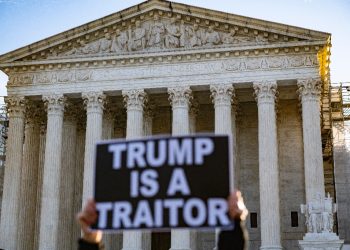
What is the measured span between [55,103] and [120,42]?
18.4 ft

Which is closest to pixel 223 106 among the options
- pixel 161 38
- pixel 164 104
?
pixel 161 38

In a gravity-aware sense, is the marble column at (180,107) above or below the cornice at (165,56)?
below

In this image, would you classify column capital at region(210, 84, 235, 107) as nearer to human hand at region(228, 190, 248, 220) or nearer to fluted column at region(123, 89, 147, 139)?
fluted column at region(123, 89, 147, 139)

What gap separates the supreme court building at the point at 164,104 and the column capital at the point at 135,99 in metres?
0.06

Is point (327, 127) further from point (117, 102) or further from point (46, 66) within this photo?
point (46, 66)

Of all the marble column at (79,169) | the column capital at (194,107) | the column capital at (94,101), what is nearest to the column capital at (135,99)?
the column capital at (94,101)

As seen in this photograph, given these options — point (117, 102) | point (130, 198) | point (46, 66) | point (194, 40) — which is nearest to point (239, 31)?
point (194, 40)

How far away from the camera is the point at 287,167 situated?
39281 mm

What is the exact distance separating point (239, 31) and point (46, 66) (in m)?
12.5

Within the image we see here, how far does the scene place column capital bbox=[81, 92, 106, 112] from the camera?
37.2 m

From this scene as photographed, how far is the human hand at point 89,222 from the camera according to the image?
6.52m

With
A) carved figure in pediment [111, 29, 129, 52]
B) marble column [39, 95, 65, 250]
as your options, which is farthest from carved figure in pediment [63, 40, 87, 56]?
marble column [39, 95, 65, 250]

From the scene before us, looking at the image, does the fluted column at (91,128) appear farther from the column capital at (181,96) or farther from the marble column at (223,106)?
the marble column at (223,106)

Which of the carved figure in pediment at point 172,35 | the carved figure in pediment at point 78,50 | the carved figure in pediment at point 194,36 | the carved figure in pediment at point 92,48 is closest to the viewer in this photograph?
the carved figure in pediment at point 194,36
